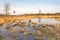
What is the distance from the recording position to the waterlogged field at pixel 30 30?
7.93 m

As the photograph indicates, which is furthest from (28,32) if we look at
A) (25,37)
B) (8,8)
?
(8,8)

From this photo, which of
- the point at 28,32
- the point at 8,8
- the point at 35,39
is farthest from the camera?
the point at 8,8

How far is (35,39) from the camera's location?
307 inches

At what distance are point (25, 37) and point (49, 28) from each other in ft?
4.57

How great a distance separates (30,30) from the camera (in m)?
8.50

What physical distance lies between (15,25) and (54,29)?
5.32ft

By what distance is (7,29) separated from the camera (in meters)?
8.57

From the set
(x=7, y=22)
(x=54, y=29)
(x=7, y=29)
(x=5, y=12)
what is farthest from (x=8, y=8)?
(x=54, y=29)

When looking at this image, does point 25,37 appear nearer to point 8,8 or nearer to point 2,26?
point 2,26

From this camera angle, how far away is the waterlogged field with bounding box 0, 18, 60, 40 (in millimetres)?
7930

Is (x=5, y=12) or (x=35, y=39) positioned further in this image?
(x=5, y=12)

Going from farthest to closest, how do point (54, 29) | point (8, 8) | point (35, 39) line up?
1. point (8, 8)
2. point (54, 29)
3. point (35, 39)

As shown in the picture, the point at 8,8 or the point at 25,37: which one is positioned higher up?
the point at 8,8

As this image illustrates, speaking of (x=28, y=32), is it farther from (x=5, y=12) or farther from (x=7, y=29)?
(x=5, y=12)
